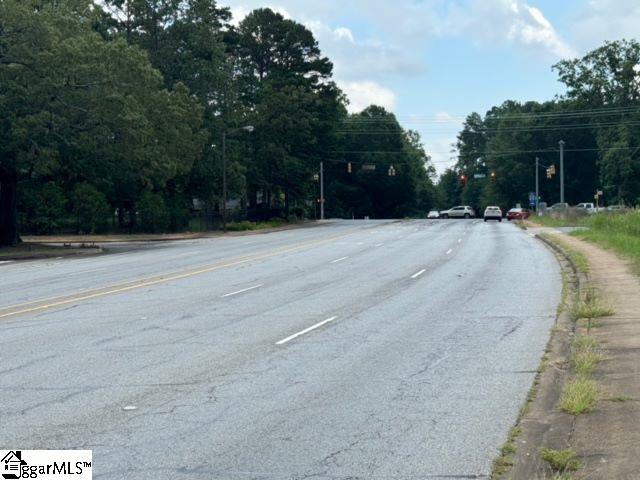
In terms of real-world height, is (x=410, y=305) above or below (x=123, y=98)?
below

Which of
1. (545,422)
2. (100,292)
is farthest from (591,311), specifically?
(100,292)

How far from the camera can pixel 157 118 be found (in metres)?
47.5

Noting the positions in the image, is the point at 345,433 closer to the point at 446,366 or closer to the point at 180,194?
the point at 446,366

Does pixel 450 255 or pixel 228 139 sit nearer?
pixel 450 255

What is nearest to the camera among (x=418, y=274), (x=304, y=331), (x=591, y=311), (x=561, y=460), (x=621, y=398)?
(x=561, y=460)

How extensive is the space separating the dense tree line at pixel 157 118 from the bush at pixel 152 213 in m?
0.10

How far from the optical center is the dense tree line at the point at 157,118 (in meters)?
39.4

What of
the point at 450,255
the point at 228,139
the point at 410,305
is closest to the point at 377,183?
the point at 228,139

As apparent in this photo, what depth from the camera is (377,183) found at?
4941 inches

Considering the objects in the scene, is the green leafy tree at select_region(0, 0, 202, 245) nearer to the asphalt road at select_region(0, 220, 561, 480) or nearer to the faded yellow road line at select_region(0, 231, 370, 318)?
the faded yellow road line at select_region(0, 231, 370, 318)

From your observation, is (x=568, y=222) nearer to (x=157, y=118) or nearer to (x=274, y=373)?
(x=157, y=118)

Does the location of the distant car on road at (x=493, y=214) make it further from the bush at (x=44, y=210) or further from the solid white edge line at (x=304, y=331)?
the solid white edge line at (x=304, y=331)

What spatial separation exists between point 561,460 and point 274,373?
4.39 m

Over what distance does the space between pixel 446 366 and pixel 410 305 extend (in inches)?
247
